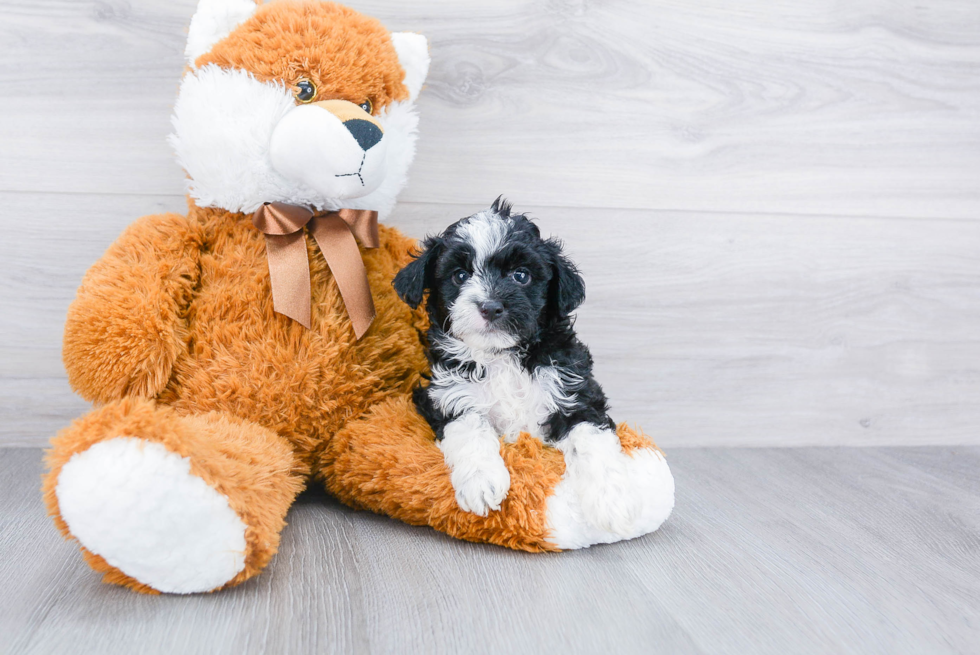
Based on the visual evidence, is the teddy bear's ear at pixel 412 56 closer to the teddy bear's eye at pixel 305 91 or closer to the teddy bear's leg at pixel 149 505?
the teddy bear's eye at pixel 305 91

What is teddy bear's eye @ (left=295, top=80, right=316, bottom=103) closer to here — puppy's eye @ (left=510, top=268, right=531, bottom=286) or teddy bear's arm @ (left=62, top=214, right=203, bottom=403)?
teddy bear's arm @ (left=62, top=214, right=203, bottom=403)

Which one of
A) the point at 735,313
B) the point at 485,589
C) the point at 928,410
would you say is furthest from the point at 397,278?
the point at 928,410

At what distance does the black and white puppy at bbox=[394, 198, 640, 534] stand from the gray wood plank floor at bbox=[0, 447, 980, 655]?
0.13 meters

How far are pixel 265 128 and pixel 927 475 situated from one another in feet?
6.17

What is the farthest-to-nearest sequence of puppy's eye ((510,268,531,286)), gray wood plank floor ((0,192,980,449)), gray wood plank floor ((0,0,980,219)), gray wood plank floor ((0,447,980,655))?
gray wood plank floor ((0,192,980,449))
gray wood plank floor ((0,0,980,219))
puppy's eye ((510,268,531,286))
gray wood plank floor ((0,447,980,655))

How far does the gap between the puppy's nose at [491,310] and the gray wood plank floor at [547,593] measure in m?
0.43

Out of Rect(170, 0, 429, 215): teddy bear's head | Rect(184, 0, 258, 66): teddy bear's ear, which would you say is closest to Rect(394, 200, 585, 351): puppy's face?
Rect(170, 0, 429, 215): teddy bear's head

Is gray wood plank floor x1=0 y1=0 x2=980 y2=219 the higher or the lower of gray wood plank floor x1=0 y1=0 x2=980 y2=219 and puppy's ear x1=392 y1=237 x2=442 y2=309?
the higher

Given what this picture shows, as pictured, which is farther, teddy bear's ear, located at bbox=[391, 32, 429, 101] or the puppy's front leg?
teddy bear's ear, located at bbox=[391, 32, 429, 101]

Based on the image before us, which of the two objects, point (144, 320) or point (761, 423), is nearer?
point (144, 320)

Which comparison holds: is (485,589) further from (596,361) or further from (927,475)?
(927,475)

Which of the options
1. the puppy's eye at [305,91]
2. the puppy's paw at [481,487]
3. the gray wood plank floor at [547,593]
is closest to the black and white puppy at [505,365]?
the puppy's paw at [481,487]

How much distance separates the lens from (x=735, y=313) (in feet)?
6.78

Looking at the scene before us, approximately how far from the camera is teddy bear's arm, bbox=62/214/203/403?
4.35 ft
